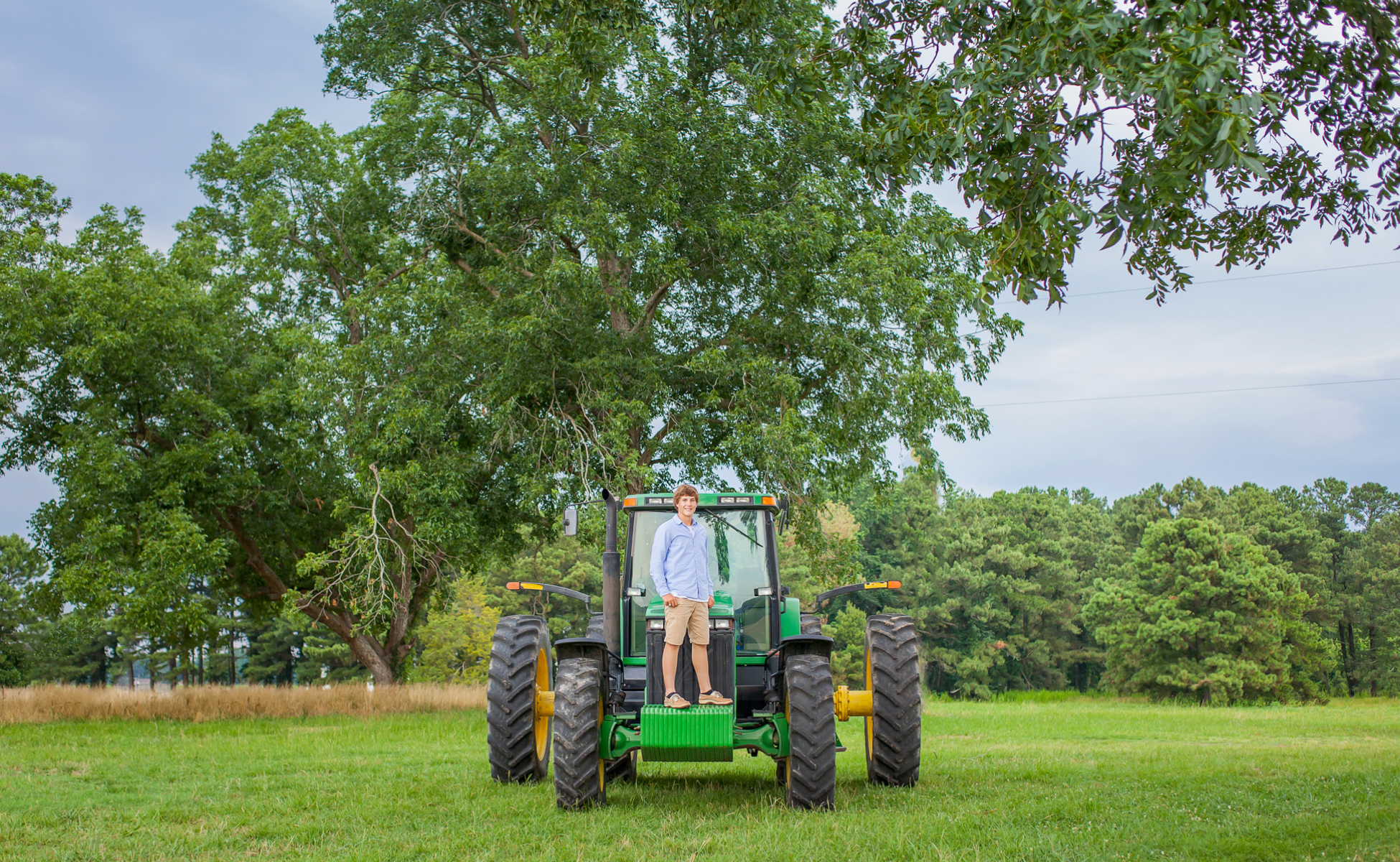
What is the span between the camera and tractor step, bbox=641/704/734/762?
23.4ft

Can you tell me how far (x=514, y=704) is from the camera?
28.3ft

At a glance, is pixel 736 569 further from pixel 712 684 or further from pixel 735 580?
pixel 712 684

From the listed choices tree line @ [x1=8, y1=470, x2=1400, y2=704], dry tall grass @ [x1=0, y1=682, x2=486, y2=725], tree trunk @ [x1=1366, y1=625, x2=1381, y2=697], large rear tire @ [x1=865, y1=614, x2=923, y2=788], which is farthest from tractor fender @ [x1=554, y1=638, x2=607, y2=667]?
→ tree trunk @ [x1=1366, y1=625, x2=1381, y2=697]

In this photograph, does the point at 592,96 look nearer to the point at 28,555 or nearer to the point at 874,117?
the point at 874,117

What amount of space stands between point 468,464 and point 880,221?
8420 millimetres

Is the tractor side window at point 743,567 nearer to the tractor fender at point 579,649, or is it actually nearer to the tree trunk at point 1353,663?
the tractor fender at point 579,649

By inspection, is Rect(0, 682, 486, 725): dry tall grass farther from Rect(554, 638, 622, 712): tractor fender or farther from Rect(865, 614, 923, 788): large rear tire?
Rect(865, 614, 923, 788): large rear tire

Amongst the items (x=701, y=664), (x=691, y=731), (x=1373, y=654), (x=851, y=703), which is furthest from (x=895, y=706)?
(x=1373, y=654)

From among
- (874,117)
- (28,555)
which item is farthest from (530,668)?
(28,555)

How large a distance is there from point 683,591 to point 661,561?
0.26 metres

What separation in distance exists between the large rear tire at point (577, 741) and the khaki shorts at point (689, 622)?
0.67 metres

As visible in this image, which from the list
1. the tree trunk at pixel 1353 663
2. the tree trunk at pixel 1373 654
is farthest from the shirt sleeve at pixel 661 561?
the tree trunk at pixel 1373 654

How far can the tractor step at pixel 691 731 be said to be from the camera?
7121mm

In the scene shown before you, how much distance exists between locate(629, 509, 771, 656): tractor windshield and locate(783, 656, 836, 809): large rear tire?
4.18 feet
